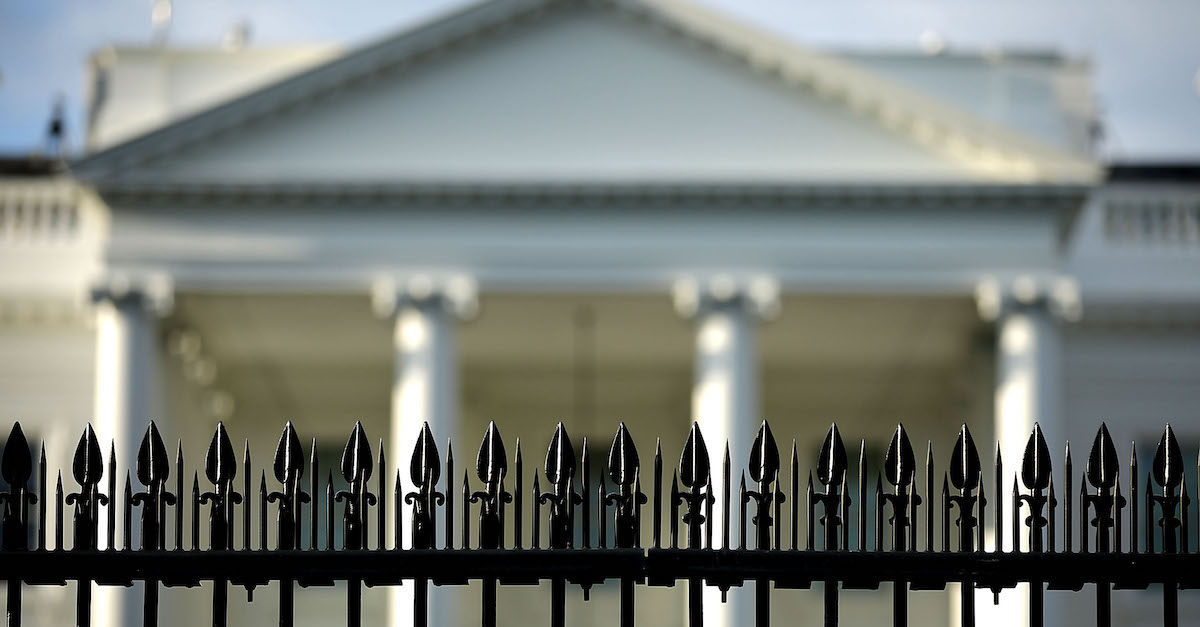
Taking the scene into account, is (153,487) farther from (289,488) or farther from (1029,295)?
(1029,295)

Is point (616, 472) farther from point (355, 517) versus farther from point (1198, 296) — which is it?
point (1198, 296)

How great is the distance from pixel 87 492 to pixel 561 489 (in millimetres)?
1410

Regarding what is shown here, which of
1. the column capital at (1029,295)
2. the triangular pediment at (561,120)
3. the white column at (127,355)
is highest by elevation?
the triangular pediment at (561,120)

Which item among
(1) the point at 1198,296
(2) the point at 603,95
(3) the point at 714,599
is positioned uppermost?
(2) the point at 603,95

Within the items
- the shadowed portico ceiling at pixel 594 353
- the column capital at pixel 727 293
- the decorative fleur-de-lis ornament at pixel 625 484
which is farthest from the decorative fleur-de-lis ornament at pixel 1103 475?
the shadowed portico ceiling at pixel 594 353

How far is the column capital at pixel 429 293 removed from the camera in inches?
1060

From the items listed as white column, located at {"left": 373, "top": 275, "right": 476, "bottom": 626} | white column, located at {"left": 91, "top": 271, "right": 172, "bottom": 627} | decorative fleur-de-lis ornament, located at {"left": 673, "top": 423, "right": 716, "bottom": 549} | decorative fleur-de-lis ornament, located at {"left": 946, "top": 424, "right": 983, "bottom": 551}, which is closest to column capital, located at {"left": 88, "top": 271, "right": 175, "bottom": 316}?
white column, located at {"left": 91, "top": 271, "right": 172, "bottom": 627}

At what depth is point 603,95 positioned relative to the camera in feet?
91.0

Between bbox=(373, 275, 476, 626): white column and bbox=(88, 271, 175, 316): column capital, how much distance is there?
10.2ft

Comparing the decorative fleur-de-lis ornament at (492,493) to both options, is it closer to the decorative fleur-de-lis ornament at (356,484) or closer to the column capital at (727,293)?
the decorative fleur-de-lis ornament at (356,484)

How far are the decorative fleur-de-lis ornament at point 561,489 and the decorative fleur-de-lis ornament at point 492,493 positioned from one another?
0.43ft

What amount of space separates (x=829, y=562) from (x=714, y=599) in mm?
20010

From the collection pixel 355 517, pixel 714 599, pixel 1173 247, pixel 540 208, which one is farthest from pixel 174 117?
pixel 355 517

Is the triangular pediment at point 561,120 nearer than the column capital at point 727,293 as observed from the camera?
No
